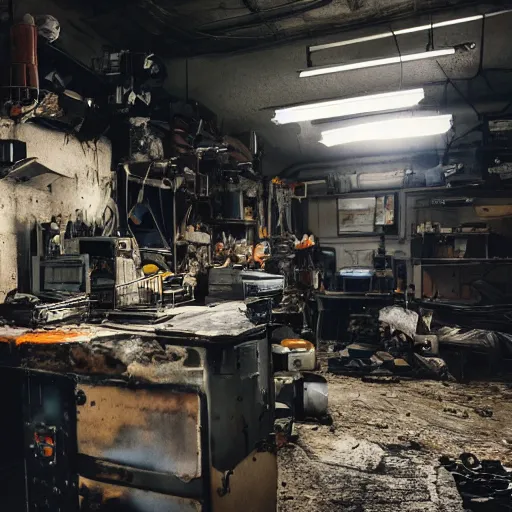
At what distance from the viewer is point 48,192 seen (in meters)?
4.29

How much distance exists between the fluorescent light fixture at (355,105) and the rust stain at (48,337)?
168 inches

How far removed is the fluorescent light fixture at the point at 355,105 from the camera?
17.3ft

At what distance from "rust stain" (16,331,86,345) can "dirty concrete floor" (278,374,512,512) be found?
2.13 metres

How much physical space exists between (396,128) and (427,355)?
11.8 ft

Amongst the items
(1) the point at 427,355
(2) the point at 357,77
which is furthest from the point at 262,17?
(1) the point at 427,355

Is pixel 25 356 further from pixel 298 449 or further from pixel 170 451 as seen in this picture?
pixel 298 449

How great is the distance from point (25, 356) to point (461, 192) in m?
8.51

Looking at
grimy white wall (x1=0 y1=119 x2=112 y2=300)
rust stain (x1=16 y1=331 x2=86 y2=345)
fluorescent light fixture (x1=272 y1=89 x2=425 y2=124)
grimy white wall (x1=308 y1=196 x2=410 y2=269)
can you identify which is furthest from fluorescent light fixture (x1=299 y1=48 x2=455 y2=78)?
grimy white wall (x1=308 y1=196 x2=410 y2=269)

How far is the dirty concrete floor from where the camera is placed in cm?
341

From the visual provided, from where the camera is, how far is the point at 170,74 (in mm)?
6715

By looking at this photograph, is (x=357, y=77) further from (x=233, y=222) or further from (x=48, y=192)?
(x=48, y=192)

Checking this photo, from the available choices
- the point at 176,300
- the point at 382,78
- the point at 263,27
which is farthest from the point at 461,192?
the point at 176,300

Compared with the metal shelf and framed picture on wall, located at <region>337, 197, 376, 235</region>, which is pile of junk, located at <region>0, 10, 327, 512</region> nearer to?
the metal shelf

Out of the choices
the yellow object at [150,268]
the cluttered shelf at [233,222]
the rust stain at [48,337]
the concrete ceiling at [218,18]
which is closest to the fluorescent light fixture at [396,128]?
the concrete ceiling at [218,18]
